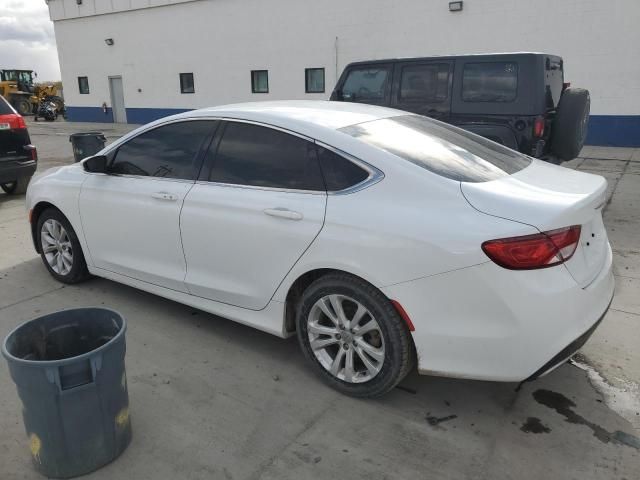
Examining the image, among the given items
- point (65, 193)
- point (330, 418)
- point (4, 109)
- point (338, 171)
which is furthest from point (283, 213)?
point (4, 109)

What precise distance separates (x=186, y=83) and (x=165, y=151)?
66.4 ft

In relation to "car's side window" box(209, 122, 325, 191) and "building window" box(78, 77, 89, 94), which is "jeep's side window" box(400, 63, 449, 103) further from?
"building window" box(78, 77, 89, 94)

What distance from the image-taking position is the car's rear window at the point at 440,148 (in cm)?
278

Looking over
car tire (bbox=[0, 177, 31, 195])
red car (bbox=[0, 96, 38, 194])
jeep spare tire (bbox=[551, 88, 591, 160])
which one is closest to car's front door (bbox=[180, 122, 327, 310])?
jeep spare tire (bbox=[551, 88, 591, 160])

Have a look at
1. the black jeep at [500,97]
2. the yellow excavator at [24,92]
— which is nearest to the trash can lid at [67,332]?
the black jeep at [500,97]

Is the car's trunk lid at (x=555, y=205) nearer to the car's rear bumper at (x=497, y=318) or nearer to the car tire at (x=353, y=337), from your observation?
the car's rear bumper at (x=497, y=318)

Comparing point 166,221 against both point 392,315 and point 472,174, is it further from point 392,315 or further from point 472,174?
point 472,174

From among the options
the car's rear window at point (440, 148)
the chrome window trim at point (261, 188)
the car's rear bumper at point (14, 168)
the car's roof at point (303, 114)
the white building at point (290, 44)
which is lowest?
the car's rear bumper at point (14, 168)

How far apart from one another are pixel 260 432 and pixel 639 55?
14.5 m

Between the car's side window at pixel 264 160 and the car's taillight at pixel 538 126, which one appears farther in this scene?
the car's taillight at pixel 538 126

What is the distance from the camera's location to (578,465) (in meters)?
2.42

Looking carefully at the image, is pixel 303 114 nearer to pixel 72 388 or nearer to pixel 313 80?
pixel 72 388

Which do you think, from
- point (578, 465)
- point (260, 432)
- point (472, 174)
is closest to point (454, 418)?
point (578, 465)

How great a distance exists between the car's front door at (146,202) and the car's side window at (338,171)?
3.10 feet
